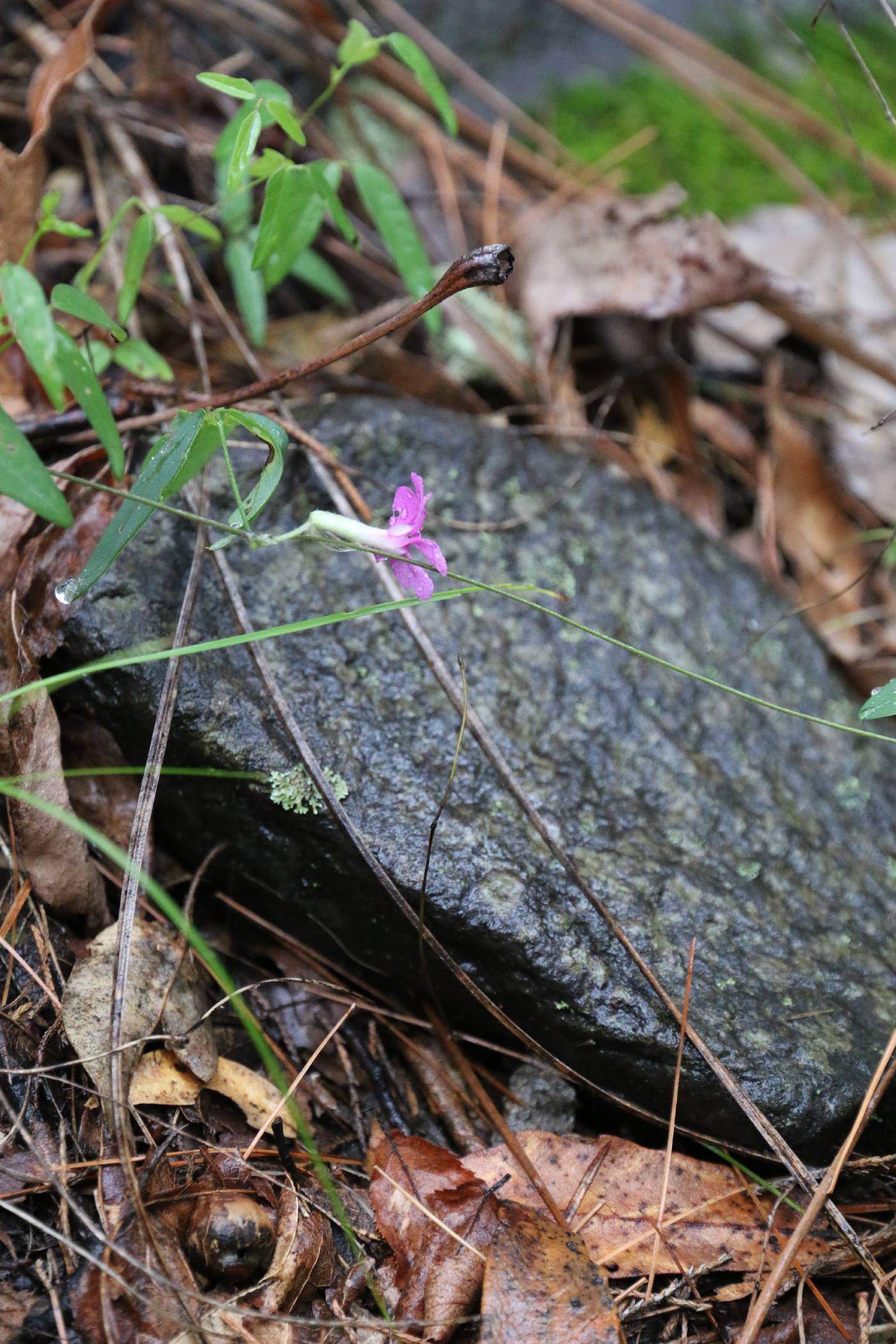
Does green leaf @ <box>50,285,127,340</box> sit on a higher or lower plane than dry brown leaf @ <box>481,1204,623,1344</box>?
higher

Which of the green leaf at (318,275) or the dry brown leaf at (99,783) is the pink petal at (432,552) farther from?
the green leaf at (318,275)

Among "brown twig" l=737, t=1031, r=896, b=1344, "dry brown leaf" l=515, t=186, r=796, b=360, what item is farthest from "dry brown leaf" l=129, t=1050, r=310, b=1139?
"dry brown leaf" l=515, t=186, r=796, b=360

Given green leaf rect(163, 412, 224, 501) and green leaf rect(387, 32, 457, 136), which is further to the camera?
green leaf rect(387, 32, 457, 136)

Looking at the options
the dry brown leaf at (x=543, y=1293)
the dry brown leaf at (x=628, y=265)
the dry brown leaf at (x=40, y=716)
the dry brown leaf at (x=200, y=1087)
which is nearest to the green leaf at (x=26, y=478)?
the dry brown leaf at (x=40, y=716)

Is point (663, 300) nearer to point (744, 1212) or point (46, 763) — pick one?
point (46, 763)

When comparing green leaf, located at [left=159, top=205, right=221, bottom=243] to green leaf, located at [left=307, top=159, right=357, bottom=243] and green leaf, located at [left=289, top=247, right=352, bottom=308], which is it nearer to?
green leaf, located at [left=307, top=159, right=357, bottom=243]
